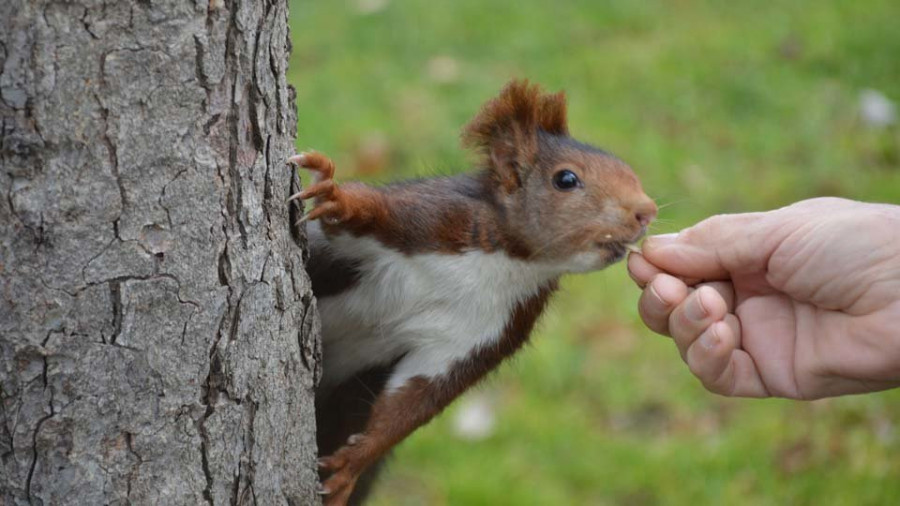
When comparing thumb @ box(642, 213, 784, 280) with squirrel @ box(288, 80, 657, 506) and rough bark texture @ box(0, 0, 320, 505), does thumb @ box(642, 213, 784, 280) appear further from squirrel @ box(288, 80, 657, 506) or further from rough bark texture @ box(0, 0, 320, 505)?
rough bark texture @ box(0, 0, 320, 505)

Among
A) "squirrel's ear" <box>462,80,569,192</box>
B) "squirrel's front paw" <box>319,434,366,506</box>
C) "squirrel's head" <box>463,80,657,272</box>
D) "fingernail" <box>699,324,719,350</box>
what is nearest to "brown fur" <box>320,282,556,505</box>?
"squirrel's front paw" <box>319,434,366,506</box>

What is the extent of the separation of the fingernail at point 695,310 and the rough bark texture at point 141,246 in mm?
770

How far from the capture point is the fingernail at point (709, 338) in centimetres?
201

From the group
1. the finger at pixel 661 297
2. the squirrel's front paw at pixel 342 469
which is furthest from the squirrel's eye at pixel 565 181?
the squirrel's front paw at pixel 342 469

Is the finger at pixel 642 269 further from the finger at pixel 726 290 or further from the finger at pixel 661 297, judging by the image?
the finger at pixel 726 290

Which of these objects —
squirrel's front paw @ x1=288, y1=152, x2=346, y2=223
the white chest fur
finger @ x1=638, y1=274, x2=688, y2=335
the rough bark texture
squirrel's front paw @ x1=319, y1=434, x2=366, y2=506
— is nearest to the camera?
the rough bark texture

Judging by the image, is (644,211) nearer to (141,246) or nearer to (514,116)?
(514,116)

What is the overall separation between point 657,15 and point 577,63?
72cm

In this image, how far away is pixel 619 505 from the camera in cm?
321

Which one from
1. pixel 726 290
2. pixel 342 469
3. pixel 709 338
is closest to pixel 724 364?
pixel 709 338

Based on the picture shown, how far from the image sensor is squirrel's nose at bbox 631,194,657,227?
2068 millimetres

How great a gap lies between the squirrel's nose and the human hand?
60 millimetres

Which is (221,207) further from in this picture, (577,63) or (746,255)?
(577,63)

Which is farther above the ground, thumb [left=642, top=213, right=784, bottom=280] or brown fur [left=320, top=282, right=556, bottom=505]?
thumb [left=642, top=213, right=784, bottom=280]
